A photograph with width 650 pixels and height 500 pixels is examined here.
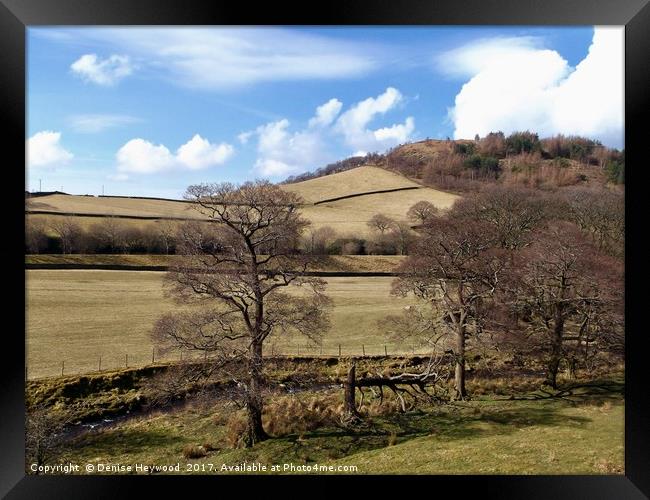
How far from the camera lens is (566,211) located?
6.73m

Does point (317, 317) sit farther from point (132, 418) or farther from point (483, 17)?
point (483, 17)

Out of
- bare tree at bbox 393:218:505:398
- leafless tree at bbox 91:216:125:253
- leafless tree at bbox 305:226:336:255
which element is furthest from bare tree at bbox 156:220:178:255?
bare tree at bbox 393:218:505:398

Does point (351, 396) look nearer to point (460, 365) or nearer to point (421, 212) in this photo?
point (460, 365)

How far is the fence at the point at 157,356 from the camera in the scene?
4.88m

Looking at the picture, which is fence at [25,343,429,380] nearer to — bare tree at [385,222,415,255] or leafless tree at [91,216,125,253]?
bare tree at [385,222,415,255]

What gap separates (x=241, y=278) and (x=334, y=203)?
10.8 feet

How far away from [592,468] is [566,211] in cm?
439

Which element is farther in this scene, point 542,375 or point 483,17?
point 542,375

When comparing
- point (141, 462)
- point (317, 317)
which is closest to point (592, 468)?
point (317, 317)

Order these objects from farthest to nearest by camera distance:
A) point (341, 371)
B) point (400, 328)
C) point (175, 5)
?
point (400, 328) < point (341, 371) < point (175, 5)

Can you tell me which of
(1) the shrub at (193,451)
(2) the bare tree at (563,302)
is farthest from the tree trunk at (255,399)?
(2) the bare tree at (563,302)

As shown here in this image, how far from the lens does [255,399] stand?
425cm

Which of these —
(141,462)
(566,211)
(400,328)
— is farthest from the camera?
(566,211)

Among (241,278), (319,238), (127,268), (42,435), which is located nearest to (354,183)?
(319,238)
